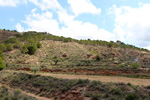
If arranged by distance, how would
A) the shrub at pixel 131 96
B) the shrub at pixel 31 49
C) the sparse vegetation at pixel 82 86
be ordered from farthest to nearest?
the shrub at pixel 31 49 < the sparse vegetation at pixel 82 86 < the shrub at pixel 131 96

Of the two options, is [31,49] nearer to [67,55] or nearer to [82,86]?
[67,55]

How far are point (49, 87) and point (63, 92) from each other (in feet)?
9.79

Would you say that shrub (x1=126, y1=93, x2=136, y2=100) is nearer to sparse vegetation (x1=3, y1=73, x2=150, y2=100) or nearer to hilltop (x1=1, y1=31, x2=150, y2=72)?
sparse vegetation (x1=3, y1=73, x2=150, y2=100)

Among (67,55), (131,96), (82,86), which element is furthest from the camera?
(67,55)

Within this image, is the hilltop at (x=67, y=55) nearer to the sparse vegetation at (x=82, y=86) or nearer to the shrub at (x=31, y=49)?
the shrub at (x=31, y=49)

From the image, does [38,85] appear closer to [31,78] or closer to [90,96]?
[31,78]

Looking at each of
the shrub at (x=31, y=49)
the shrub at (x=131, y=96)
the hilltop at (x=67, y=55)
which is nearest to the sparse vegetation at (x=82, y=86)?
the shrub at (x=131, y=96)

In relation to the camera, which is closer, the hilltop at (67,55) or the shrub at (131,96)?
the shrub at (131,96)

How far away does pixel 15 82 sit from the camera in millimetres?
25531

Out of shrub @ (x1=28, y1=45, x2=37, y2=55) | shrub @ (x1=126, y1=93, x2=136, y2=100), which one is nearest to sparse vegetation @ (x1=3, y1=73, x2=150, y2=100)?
shrub @ (x1=126, y1=93, x2=136, y2=100)

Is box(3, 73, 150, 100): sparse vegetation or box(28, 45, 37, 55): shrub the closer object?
box(3, 73, 150, 100): sparse vegetation

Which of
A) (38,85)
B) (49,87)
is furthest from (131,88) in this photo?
(38,85)

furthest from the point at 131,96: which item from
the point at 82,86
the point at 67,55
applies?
the point at 67,55

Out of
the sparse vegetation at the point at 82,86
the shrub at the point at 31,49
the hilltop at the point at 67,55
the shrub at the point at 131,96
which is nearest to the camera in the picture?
the shrub at the point at 131,96
